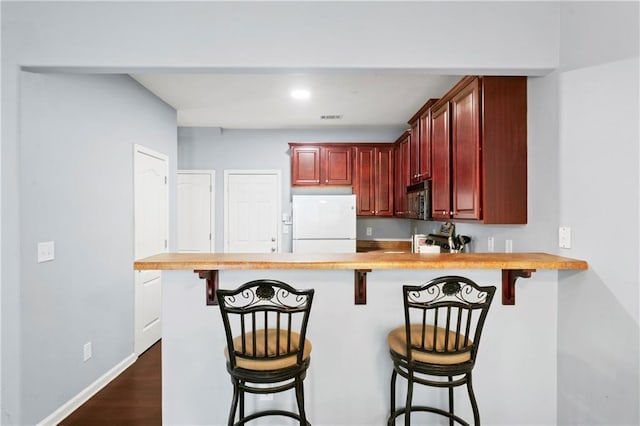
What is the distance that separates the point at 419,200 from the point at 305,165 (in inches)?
69.7

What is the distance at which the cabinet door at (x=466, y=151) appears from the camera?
2316mm

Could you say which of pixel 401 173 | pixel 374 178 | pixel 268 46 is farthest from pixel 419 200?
pixel 268 46

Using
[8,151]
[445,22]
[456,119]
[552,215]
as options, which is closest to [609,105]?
[552,215]

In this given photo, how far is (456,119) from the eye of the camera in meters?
2.67

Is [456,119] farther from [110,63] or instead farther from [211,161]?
[211,161]

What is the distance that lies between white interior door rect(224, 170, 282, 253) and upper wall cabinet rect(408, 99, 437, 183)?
1978 mm

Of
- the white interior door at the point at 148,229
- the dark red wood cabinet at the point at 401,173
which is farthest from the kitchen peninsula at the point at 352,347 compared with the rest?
the dark red wood cabinet at the point at 401,173

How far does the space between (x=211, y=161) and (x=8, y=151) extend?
3.06 m

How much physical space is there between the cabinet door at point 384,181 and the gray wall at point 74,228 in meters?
2.88

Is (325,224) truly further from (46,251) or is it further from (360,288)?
(46,251)

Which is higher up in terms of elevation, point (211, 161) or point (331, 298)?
point (211, 161)

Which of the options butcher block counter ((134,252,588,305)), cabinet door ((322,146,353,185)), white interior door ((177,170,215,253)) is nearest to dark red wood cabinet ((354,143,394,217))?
cabinet door ((322,146,353,185))

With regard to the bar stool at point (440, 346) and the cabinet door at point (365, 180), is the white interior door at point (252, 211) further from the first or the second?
the bar stool at point (440, 346)

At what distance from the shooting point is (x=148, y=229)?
11.4ft
